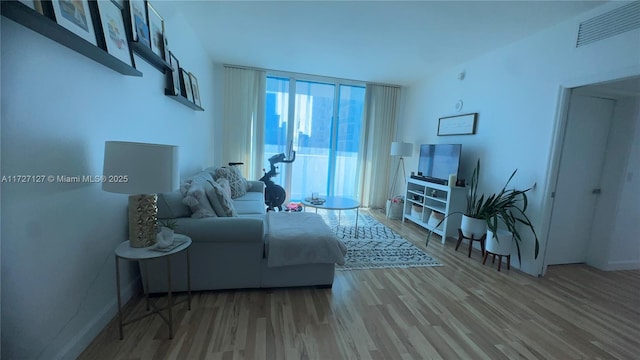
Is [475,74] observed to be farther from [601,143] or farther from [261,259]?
[261,259]

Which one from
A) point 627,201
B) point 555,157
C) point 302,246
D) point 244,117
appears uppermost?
point 244,117

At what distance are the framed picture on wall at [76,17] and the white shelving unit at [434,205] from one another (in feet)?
12.1

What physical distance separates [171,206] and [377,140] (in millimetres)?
4189

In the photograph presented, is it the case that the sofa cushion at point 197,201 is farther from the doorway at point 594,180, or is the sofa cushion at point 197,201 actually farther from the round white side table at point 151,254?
the doorway at point 594,180

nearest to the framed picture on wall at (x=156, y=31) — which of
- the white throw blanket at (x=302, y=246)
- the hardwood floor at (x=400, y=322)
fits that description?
the white throw blanket at (x=302, y=246)

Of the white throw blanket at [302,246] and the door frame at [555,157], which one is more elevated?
the door frame at [555,157]

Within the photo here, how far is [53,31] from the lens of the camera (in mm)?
1051

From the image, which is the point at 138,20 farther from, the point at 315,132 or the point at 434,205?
the point at 434,205

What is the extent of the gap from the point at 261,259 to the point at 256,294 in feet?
0.99

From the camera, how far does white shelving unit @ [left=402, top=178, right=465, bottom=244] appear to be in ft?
11.3

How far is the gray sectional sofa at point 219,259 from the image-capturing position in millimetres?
1876

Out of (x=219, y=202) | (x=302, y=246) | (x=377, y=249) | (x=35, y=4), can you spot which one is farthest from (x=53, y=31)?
(x=377, y=249)

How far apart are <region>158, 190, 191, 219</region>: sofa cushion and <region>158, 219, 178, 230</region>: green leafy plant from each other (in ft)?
0.16

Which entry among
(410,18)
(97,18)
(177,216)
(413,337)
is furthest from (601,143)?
(97,18)
